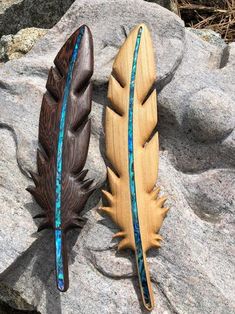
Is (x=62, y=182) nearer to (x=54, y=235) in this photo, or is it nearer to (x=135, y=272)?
(x=54, y=235)

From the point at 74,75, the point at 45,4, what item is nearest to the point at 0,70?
the point at 74,75

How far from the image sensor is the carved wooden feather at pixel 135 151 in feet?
4.25

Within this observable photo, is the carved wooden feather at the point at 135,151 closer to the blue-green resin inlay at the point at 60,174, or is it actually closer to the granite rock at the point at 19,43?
the blue-green resin inlay at the point at 60,174

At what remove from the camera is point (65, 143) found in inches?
52.4

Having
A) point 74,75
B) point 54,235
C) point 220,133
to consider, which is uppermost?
point 74,75

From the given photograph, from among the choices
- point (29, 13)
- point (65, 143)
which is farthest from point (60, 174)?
point (29, 13)

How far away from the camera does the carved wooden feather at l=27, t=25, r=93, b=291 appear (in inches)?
50.1

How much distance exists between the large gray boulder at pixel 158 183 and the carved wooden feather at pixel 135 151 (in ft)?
0.13

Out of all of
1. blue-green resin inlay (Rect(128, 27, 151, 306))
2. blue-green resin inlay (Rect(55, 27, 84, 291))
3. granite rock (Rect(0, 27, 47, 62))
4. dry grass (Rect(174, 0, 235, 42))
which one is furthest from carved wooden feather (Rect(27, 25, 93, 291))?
dry grass (Rect(174, 0, 235, 42))

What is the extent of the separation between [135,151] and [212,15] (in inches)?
64.8

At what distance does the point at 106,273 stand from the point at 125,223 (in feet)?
0.45

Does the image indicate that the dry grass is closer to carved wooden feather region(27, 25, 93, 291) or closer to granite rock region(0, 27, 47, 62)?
granite rock region(0, 27, 47, 62)

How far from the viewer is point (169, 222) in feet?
4.41

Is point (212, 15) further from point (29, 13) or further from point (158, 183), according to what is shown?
point (158, 183)
